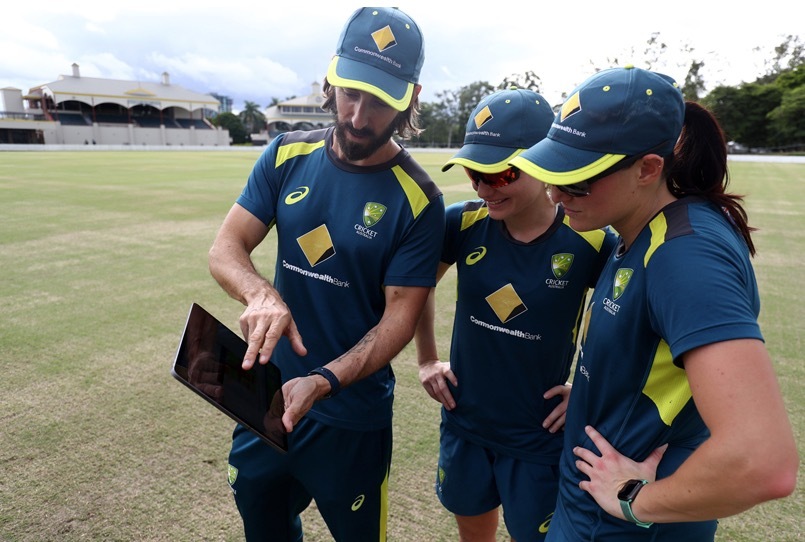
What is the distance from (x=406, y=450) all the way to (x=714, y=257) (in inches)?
108

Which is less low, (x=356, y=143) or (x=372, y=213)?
(x=356, y=143)

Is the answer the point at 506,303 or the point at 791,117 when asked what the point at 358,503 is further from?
the point at 791,117

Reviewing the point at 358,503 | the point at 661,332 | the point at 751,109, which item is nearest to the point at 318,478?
the point at 358,503

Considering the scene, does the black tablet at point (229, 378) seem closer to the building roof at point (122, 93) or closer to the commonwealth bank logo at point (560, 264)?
the commonwealth bank logo at point (560, 264)

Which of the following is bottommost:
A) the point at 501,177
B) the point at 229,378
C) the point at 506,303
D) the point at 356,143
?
the point at 229,378

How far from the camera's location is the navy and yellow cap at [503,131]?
218cm

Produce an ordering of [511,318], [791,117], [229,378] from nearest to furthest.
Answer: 1. [229,378]
2. [511,318]
3. [791,117]

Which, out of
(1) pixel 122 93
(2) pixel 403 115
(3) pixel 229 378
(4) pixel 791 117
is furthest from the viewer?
(1) pixel 122 93

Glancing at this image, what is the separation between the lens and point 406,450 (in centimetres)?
366

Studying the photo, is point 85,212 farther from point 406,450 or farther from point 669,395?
point 669,395

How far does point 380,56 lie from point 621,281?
1273 mm

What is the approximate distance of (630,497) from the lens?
1.55 metres

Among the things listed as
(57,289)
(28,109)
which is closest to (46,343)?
(57,289)

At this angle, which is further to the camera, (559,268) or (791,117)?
(791,117)
